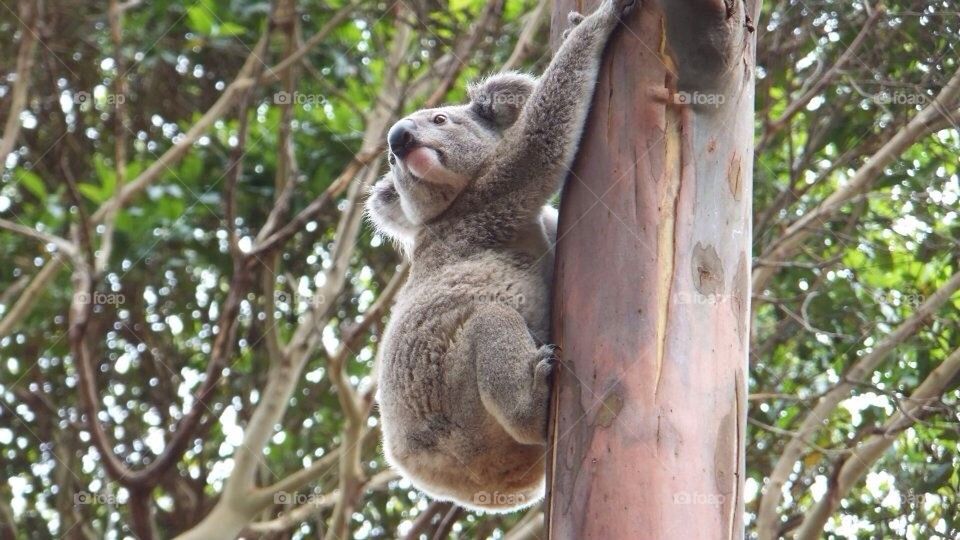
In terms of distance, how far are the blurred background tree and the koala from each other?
180 cm

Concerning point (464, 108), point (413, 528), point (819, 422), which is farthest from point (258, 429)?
point (819, 422)

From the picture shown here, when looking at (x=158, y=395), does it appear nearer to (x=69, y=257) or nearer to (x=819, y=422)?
(x=69, y=257)

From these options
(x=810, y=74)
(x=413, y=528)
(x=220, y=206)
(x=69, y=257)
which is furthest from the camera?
(x=220, y=206)

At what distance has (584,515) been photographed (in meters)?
2.69

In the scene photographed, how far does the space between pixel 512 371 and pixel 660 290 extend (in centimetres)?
61

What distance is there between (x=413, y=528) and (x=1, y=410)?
4180 millimetres

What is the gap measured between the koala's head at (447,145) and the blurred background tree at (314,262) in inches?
67.5

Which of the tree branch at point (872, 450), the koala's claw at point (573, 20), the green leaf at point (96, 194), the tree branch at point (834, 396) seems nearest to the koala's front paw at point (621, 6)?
the koala's claw at point (573, 20)

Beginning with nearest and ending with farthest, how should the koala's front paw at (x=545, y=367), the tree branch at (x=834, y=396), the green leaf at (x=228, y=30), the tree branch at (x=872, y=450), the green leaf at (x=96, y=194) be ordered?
1. the koala's front paw at (x=545, y=367)
2. the tree branch at (x=872, y=450)
3. the tree branch at (x=834, y=396)
4. the green leaf at (x=96, y=194)
5. the green leaf at (x=228, y=30)

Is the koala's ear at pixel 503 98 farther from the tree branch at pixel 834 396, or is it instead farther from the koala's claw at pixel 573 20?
the tree branch at pixel 834 396

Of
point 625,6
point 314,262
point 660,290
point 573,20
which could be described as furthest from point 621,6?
point 314,262

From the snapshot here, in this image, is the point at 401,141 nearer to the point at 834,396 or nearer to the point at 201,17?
the point at 834,396

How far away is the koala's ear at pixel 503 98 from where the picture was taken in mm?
4402

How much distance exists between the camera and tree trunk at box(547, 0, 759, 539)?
2.67 meters
